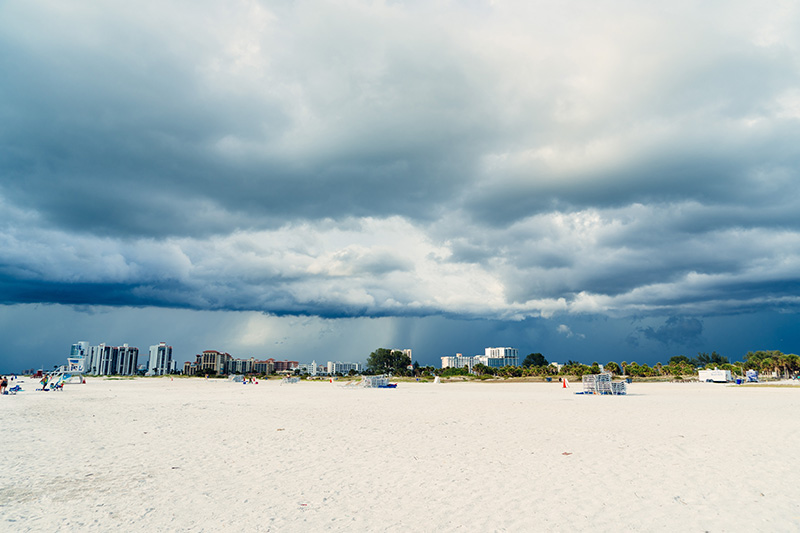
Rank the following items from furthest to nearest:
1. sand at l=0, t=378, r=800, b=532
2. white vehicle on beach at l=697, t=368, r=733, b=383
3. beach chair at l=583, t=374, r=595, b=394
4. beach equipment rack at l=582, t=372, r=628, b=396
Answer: white vehicle on beach at l=697, t=368, r=733, b=383
beach chair at l=583, t=374, r=595, b=394
beach equipment rack at l=582, t=372, r=628, b=396
sand at l=0, t=378, r=800, b=532

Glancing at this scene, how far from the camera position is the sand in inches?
308

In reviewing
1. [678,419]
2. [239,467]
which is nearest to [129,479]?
[239,467]

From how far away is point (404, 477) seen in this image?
10.7 metres

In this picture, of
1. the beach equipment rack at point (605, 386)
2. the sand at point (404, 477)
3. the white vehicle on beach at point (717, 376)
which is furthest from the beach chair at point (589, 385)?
the white vehicle on beach at point (717, 376)

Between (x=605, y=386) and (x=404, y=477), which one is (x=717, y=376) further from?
(x=404, y=477)

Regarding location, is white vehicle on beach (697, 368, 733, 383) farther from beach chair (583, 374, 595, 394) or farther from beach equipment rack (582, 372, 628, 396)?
beach chair (583, 374, 595, 394)

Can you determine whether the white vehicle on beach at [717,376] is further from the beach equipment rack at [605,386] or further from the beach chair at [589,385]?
the beach chair at [589,385]

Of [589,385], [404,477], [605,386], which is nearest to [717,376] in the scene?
[589,385]

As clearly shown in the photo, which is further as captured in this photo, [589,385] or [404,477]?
[589,385]

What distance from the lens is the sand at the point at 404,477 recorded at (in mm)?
7828

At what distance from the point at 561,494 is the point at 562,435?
7.82m

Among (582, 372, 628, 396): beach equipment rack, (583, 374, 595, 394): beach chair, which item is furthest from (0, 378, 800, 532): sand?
(583, 374, 595, 394): beach chair

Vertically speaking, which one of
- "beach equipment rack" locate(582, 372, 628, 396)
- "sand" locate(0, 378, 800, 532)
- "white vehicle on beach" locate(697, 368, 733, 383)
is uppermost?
"sand" locate(0, 378, 800, 532)

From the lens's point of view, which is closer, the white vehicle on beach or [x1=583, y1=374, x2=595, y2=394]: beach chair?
[x1=583, y1=374, x2=595, y2=394]: beach chair
